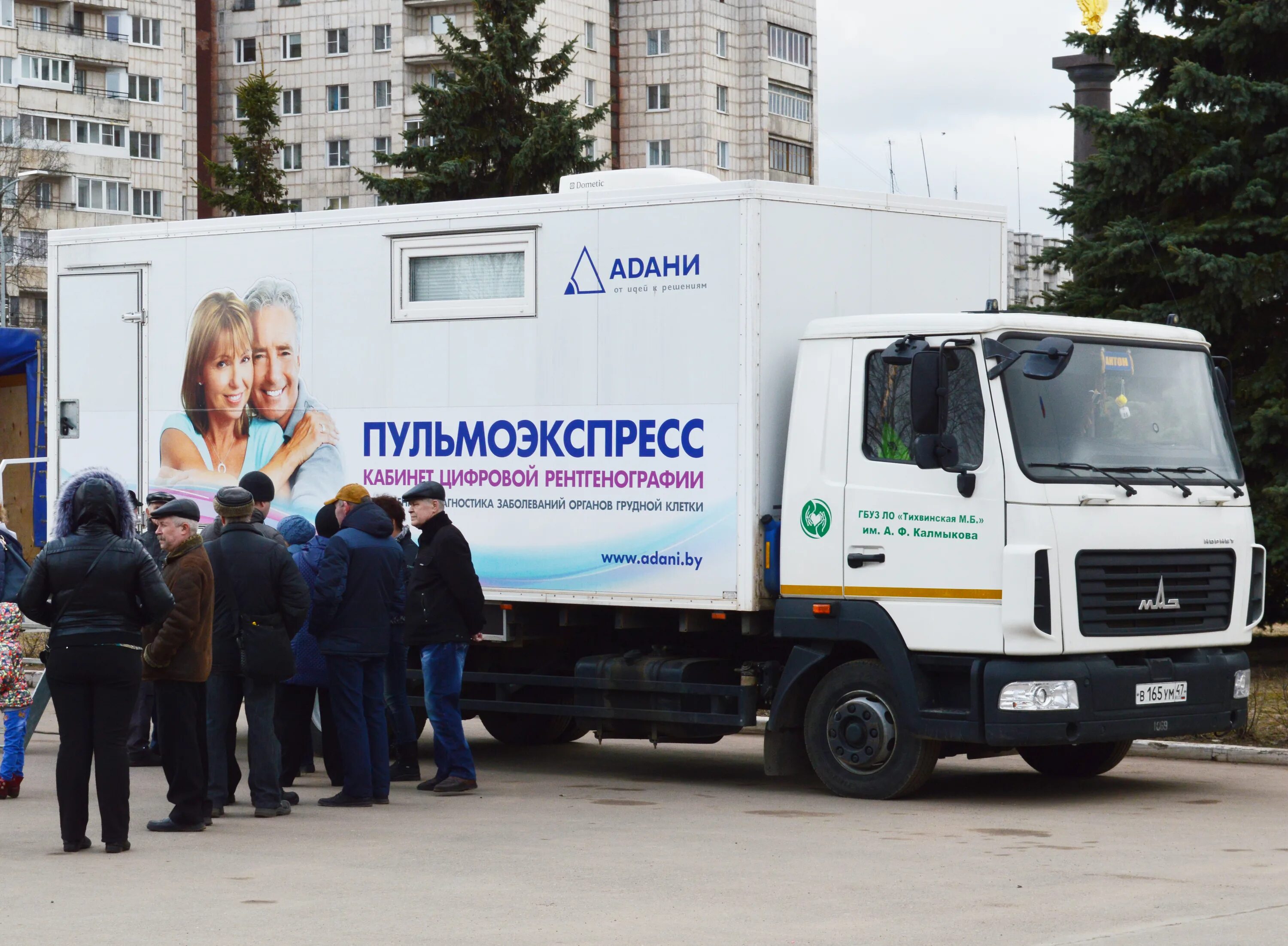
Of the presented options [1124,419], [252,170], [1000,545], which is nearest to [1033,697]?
[1000,545]

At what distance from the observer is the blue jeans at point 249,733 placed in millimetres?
11328

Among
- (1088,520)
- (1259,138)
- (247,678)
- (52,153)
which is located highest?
(52,153)

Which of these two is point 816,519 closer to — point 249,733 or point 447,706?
point 447,706

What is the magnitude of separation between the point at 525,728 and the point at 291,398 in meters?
2.98

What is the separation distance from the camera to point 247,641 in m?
11.2

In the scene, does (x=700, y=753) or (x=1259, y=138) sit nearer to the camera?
(x=700, y=753)

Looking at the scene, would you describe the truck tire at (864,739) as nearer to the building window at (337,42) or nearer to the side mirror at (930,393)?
the side mirror at (930,393)

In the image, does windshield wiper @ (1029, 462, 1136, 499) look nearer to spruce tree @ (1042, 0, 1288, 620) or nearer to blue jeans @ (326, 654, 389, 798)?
blue jeans @ (326, 654, 389, 798)

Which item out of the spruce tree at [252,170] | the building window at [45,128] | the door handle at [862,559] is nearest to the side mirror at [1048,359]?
the door handle at [862,559]

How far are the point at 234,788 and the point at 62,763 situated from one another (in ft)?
6.54

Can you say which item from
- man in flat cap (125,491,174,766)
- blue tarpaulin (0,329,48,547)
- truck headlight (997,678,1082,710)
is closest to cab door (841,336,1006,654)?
truck headlight (997,678,1082,710)

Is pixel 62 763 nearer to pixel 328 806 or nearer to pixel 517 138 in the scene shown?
pixel 328 806

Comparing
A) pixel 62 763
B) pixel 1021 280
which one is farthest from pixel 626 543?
pixel 1021 280

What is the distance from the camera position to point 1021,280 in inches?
3000
